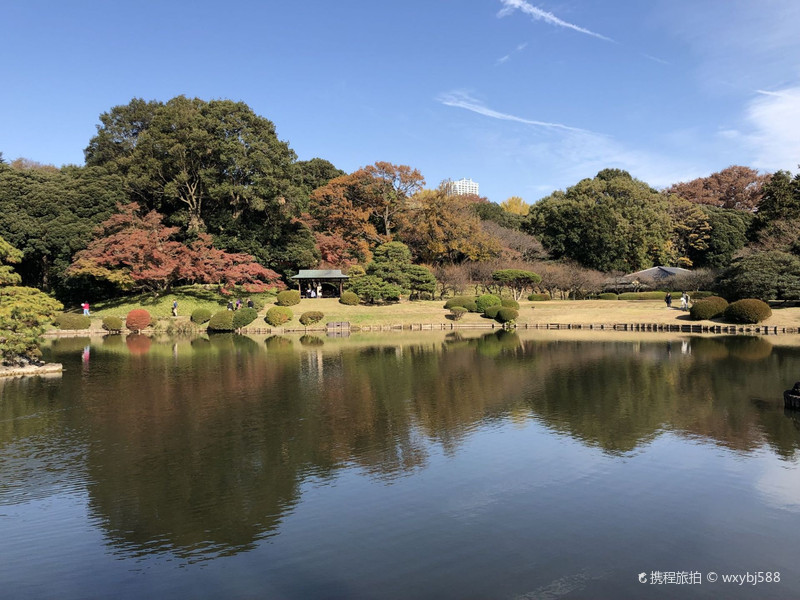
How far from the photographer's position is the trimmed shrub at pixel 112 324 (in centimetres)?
3719

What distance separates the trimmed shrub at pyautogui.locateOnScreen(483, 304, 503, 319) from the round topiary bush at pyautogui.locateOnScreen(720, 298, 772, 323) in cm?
1335

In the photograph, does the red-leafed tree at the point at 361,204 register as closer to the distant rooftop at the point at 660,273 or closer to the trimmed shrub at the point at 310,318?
the trimmed shrub at the point at 310,318

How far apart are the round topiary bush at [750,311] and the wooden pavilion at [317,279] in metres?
25.6

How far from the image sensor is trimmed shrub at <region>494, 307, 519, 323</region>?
3716cm

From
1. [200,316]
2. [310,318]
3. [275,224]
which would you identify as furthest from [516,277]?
[200,316]

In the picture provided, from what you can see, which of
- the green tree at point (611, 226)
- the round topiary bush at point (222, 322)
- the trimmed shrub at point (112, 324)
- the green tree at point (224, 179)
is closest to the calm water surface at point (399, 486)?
the round topiary bush at point (222, 322)

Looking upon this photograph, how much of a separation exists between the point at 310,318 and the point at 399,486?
29.1m

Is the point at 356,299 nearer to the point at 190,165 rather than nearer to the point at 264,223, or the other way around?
the point at 264,223

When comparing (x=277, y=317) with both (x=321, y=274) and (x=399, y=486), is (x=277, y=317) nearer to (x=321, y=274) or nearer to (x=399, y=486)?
(x=321, y=274)

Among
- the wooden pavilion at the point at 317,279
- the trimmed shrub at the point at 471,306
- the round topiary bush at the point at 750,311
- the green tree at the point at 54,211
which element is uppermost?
the green tree at the point at 54,211

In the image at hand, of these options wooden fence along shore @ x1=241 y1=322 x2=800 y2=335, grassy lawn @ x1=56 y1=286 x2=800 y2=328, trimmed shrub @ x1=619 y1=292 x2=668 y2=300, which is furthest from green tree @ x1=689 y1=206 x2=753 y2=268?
wooden fence along shore @ x1=241 y1=322 x2=800 y2=335

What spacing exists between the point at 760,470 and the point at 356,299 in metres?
33.9

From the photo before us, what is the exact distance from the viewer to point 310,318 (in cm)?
3753

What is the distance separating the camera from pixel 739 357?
2189 cm
